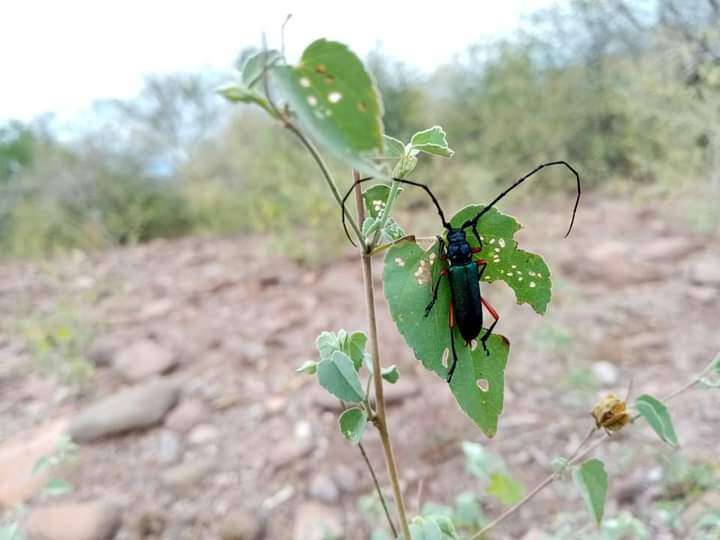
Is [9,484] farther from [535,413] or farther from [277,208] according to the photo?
[277,208]

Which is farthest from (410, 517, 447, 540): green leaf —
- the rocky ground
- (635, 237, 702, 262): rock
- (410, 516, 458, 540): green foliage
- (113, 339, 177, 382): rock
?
(635, 237, 702, 262): rock

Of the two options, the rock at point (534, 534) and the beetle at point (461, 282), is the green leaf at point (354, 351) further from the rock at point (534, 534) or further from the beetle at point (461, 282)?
the rock at point (534, 534)

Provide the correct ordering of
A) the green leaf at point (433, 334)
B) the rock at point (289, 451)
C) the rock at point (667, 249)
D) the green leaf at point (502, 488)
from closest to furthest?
the green leaf at point (433, 334)
the green leaf at point (502, 488)
the rock at point (289, 451)
the rock at point (667, 249)

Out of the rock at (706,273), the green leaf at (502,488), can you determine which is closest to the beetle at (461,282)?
the green leaf at (502,488)

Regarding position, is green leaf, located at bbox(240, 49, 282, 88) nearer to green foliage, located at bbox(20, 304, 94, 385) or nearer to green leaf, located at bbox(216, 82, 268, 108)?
green leaf, located at bbox(216, 82, 268, 108)

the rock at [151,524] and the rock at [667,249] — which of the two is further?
the rock at [667,249]

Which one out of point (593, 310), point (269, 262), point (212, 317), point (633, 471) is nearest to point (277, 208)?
point (269, 262)

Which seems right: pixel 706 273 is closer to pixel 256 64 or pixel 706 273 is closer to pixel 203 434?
pixel 203 434
